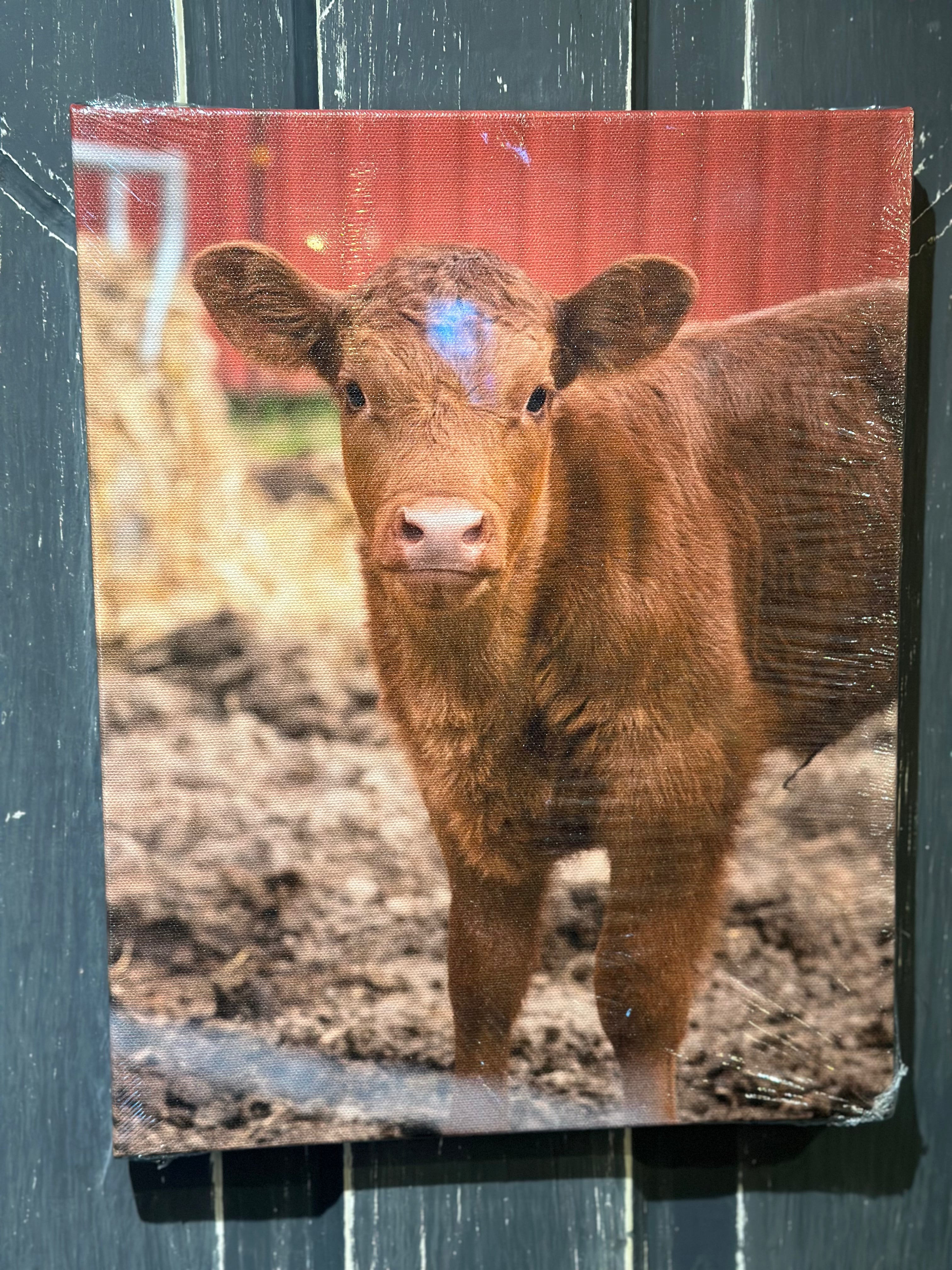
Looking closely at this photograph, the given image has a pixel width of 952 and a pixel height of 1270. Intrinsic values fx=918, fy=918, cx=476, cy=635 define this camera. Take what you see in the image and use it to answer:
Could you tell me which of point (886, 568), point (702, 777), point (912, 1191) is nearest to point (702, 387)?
point (886, 568)

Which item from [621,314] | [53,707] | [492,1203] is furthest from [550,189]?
[492,1203]

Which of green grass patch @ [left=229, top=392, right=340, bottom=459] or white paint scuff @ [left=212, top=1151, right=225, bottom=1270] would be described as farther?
white paint scuff @ [left=212, top=1151, right=225, bottom=1270]

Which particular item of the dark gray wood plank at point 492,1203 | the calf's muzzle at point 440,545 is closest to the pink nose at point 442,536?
the calf's muzzle at point 440,545

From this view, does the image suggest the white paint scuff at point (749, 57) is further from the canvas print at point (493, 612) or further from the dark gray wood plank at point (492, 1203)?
the dark gray wood plank at point (492, 1203)

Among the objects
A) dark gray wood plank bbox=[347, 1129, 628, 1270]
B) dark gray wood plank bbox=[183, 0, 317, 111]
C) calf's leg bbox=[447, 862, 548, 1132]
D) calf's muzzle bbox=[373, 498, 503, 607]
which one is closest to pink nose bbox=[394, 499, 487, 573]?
calf's muzzle bbox=[373, 498, 503, 607]

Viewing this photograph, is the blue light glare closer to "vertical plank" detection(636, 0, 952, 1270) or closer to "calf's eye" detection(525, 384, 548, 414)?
"calf's eye" detection(525, 384, 548, 414)

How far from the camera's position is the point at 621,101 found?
2.76 feet

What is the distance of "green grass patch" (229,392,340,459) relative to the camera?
2.58ft

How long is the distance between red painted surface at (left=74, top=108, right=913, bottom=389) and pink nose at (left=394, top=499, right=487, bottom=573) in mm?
194

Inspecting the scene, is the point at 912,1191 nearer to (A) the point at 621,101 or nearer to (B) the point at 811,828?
(B) the point at 811,828

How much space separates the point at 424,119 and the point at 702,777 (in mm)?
623

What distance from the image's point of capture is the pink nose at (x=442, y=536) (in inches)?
29.5

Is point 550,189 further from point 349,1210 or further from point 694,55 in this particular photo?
point 349,1210

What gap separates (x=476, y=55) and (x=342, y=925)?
2.62ft
